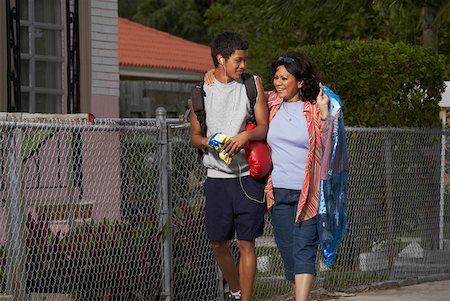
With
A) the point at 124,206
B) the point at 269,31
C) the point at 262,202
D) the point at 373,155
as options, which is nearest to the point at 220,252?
the point at 262,202

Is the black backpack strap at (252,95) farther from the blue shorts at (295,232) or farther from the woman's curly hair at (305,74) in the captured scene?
the blue shorts at (295,232)

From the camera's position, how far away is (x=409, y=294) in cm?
1115

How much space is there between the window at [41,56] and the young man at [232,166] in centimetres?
518

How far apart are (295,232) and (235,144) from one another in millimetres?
683

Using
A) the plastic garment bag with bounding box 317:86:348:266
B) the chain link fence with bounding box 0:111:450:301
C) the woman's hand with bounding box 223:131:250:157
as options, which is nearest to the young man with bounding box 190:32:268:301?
the woman's hand with bounding box 223:131:250:157

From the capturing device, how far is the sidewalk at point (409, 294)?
10.8 metres

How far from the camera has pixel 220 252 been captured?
834cm

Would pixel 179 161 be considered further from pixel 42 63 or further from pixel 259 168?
pixel 42 63

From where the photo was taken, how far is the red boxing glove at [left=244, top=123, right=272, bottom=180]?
798cm

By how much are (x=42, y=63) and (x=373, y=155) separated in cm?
390

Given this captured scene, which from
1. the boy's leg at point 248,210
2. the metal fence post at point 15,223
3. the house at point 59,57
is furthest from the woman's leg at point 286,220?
the house at point 59,57

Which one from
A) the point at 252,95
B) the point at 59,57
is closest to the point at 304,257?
the point at 252,95

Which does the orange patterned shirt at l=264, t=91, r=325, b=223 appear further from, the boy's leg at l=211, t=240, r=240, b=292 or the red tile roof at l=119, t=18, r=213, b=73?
the red tile roof at l=119, t=18, r=213, b=73

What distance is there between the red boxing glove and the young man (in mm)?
90
